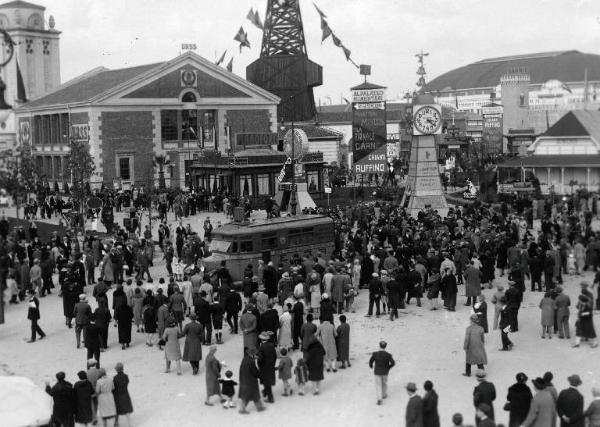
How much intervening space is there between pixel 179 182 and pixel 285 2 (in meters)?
21.8

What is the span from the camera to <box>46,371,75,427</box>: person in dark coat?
49.6 feet

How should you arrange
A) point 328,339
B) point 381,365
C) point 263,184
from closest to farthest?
point 381,365, point 328,339, point 263,184

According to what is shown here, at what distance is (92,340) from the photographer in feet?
62.4

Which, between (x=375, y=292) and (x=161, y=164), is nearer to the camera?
(x=375, y=292)

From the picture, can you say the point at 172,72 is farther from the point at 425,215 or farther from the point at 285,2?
the point at 425,215

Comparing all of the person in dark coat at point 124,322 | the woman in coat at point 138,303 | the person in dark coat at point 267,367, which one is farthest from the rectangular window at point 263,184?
the person in dark coat at point 267,367

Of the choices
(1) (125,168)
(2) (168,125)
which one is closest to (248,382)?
(1) (125,168)

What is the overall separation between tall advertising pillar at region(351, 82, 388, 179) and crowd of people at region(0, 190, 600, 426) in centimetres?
1644

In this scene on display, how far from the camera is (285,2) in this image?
72.2 m

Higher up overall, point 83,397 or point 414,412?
point 414,412

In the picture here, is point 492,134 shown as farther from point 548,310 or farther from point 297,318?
point 297,318

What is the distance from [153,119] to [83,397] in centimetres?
4374

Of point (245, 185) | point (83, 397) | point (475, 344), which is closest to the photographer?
point (83, 397)

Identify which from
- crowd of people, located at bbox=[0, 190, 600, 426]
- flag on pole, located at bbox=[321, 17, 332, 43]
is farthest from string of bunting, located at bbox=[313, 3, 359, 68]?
crowd of people, located at bbox=[0, 190, 600, 426]
